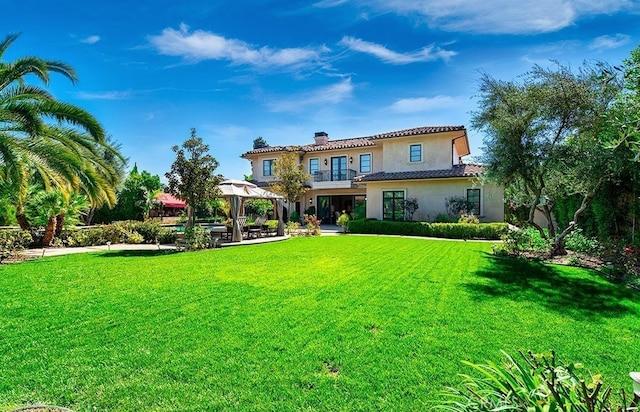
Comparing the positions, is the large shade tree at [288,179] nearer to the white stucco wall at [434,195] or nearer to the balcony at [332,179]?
the balcony at [332,179]

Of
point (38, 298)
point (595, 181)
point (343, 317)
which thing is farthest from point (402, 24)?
point (38, 298)

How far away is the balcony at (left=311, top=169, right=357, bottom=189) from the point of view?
99.1 feet

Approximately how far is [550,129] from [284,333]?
37.0ft

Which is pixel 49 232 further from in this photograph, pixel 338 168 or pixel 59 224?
pixel 338 168

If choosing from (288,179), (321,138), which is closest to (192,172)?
(288,179)

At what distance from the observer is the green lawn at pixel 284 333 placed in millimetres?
3623

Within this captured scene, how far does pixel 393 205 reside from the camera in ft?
86.4

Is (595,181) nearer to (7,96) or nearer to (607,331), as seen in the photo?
(607,331)

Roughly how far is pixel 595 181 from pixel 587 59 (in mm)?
3675

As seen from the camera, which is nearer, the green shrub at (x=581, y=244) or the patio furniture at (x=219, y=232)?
the green shrub at (x=581, y=244)

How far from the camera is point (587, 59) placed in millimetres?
10078

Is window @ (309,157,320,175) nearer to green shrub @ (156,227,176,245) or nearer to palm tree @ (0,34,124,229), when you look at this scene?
green shrub @ (156,227,176,245)

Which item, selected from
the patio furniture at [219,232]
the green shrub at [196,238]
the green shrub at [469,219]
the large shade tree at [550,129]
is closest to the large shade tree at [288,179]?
the patio furniture at [219,232]

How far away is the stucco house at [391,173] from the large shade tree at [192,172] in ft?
45.5
